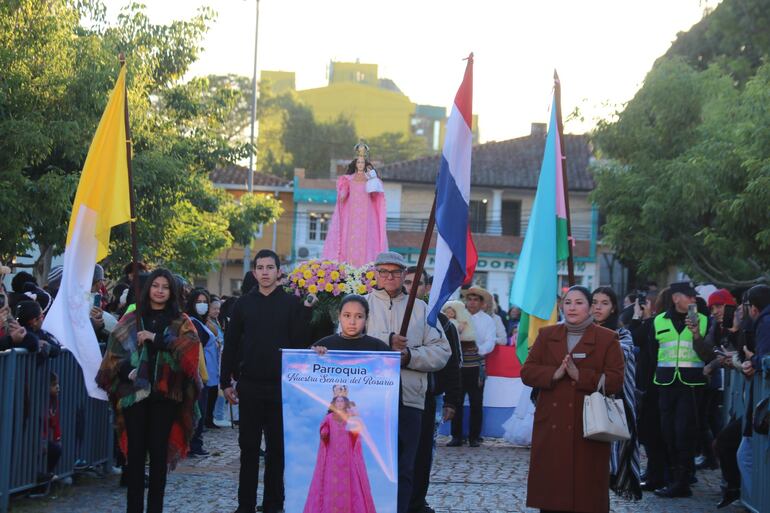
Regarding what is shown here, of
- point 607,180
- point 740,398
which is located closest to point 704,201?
point 607,180

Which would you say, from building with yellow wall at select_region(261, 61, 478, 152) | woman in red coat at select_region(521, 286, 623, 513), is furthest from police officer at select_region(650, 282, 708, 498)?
building with yellow wall at select_region(261, 61, 478, 152)

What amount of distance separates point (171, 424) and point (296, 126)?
71.0 meters

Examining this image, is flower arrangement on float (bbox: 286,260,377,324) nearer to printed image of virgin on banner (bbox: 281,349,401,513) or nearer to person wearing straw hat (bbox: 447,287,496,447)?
printed image of virgin on banner (bbox: 281,349,401,513)

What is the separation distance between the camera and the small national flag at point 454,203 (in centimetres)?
949

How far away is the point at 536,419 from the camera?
347 inches

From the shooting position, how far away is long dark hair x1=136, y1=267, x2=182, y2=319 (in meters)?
9.19

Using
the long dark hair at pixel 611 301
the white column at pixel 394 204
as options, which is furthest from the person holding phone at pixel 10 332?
the white column at pixel 394 204

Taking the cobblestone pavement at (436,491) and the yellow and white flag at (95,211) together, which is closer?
the yellow and white flag at (95,211)

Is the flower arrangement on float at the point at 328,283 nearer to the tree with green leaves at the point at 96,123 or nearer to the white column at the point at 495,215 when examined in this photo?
the tree with green leaves at the point at 96,123

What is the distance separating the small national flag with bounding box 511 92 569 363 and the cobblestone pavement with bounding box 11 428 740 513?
5.92ft

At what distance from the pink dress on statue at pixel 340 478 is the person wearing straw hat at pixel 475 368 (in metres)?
7.88

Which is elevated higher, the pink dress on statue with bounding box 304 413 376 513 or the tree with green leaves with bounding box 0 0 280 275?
the tree with green leaves with bounding box 0 0 280 275

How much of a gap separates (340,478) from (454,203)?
93.7 inches

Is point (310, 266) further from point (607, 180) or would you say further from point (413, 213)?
point (413, 213)
